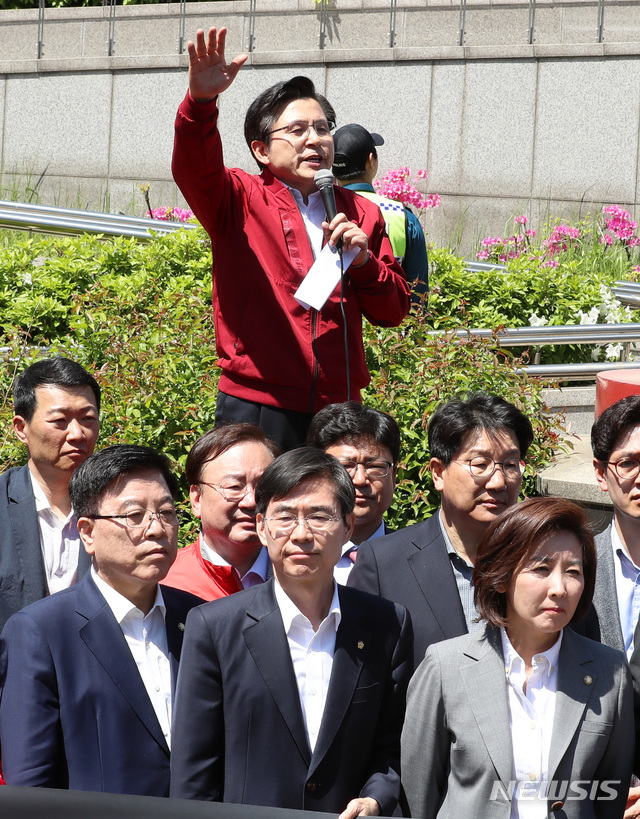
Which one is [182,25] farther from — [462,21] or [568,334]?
[568,334]

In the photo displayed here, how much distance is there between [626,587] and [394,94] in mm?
8648

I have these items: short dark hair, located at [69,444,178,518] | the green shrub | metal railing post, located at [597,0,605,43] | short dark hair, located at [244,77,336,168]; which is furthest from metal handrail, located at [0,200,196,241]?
short dark hair, located at [69,444,178,518]

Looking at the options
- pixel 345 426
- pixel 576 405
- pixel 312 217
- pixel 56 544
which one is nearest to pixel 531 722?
pixel 345 426

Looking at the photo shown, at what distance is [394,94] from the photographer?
11.0 meters

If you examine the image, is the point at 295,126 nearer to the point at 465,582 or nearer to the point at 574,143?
the point at 465,582

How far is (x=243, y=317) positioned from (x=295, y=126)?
74 cm

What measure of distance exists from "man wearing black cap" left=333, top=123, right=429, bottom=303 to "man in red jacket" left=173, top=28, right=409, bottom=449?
1.59 m

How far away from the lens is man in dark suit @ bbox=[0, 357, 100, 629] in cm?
353

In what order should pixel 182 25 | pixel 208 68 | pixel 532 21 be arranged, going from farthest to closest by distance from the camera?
pixel 182 25, pixel 532 21, pixel 208 68

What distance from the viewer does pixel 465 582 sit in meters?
3.44

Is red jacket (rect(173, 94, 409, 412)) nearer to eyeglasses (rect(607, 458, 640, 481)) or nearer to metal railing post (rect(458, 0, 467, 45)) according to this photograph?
eyeglasses (rect(607, 458, 640, 481))

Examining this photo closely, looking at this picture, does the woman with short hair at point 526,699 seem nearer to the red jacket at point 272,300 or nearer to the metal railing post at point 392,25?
the red jacket at point 272,300

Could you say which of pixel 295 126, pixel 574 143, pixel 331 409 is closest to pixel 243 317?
pixel 331 409

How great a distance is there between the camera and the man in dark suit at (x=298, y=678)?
9.06 feet
